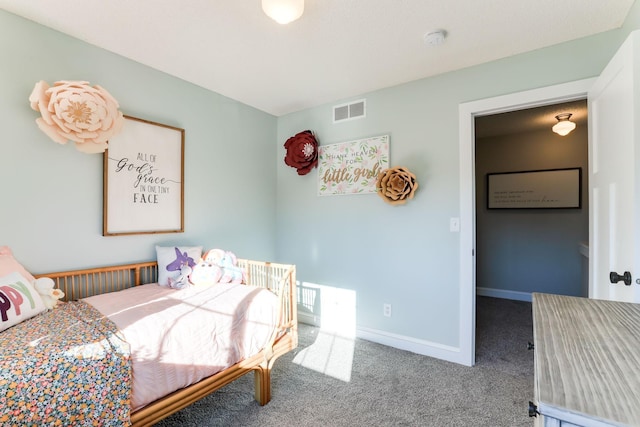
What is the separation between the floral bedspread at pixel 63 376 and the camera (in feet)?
3.37

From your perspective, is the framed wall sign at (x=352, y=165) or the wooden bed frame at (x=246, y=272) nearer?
the wooden bed frame at (x=246, y=272)

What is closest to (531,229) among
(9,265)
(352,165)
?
(352,165)

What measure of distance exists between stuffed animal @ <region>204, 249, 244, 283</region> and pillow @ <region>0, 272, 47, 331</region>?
3.21 feet

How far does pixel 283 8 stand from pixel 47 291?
195 cm

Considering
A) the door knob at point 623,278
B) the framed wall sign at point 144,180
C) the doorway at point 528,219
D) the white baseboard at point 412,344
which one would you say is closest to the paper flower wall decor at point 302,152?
the framed wall sign at point 144,180

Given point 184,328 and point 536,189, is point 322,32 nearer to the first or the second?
point 184,328

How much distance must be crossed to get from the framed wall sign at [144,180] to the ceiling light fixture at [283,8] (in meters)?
1.36

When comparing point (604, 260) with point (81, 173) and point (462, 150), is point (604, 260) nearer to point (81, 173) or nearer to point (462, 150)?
point (462, 150)

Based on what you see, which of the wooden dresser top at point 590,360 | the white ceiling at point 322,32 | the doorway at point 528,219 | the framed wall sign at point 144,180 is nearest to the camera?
the wooden dresser top at point 590,360

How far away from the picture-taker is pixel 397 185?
8.34 feet

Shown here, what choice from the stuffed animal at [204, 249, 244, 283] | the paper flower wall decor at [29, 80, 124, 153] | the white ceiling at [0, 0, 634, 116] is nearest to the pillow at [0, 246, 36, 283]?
the paper flower wall decor at [29, 80, 124, 153]

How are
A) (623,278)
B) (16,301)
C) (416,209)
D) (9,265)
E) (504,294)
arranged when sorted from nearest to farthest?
(623,278), (16,301), (9,265), (416,209), (504,294)

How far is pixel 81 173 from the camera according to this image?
1990 mm

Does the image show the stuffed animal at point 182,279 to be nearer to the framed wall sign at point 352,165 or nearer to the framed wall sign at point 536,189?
the framed wall sign at point 352,165
